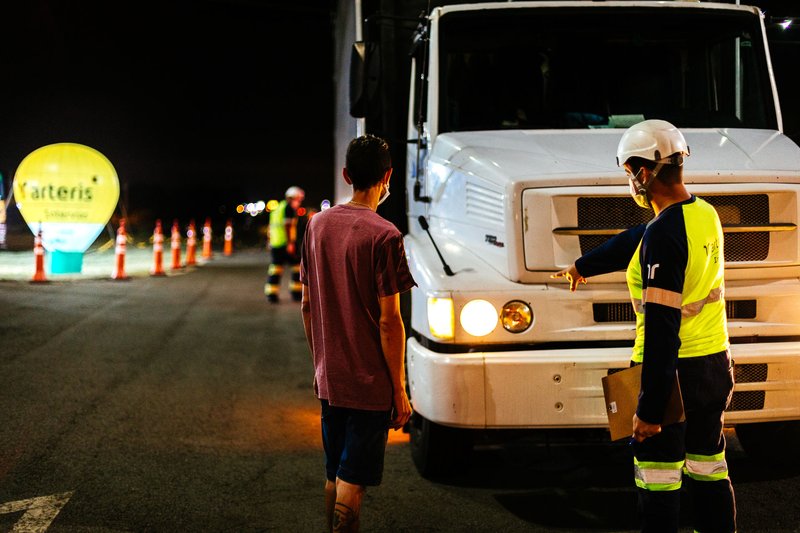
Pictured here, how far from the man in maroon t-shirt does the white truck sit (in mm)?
1326

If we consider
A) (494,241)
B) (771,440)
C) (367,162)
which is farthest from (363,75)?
(771,440)

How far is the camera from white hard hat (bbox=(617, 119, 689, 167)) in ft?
12.1

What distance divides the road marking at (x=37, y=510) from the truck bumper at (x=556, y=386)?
6.90 feet

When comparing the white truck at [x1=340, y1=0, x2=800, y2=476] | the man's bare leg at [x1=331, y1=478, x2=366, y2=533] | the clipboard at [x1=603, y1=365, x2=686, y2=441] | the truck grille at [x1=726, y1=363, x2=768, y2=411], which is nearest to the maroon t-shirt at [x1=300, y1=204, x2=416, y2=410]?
the man's bare leg at [x1=331, y1=478, x2=366, y2=533]

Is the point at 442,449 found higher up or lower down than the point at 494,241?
lower down

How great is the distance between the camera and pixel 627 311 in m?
5.24

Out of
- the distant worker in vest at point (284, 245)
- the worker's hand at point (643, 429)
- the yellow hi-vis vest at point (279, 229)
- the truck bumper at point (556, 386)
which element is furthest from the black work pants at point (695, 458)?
the yellow hi-vis vest at point (279, 229)

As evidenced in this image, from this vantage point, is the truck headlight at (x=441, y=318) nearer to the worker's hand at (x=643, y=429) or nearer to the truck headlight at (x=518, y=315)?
the truck headlight at (x=518, y=315)

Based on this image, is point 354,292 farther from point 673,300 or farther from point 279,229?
point 279,229

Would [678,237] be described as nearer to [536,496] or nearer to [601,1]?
[536,496]

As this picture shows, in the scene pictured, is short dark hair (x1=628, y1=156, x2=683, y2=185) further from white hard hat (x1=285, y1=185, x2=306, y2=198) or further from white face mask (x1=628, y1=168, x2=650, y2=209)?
white hard hat (x1=285, y1=185, x2=306, y2=198)

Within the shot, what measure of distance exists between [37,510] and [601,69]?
14.8 ft

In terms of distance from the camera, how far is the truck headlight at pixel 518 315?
5.14 m

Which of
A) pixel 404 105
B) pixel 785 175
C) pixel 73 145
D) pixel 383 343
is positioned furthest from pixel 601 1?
pixel 73 145
